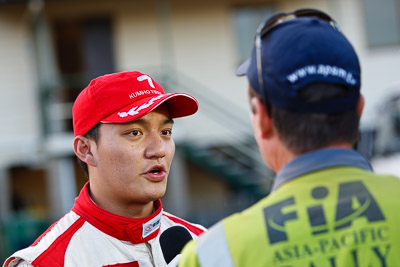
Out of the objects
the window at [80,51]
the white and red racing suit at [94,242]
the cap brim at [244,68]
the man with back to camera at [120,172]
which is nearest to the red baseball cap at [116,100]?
the man with back to camera at [120,172]

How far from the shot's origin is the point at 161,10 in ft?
50.9

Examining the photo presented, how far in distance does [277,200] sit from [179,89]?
13.6 metres

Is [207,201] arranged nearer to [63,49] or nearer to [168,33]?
[168,33]

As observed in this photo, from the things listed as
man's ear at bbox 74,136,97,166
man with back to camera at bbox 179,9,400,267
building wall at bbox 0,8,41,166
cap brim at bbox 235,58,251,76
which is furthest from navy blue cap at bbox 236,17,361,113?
building wall at bbox 0,8,41,166

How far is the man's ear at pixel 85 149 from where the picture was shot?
293 centimetres

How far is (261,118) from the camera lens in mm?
1935

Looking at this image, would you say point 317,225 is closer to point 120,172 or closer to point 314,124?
point 314,124

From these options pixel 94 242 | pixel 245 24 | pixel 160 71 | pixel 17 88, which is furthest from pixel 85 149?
pixel 245 24

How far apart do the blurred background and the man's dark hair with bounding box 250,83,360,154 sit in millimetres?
12703

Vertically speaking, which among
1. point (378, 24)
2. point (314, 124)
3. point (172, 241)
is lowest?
point (378, 24)

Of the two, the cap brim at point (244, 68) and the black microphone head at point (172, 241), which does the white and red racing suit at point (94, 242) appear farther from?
the cap brim at point (244, 68)

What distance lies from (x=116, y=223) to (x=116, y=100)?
1.73 feet

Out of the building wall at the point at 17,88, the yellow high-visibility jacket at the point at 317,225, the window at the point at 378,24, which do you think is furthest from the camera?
the window at the point at 378,24

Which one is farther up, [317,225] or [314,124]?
[314,124]
